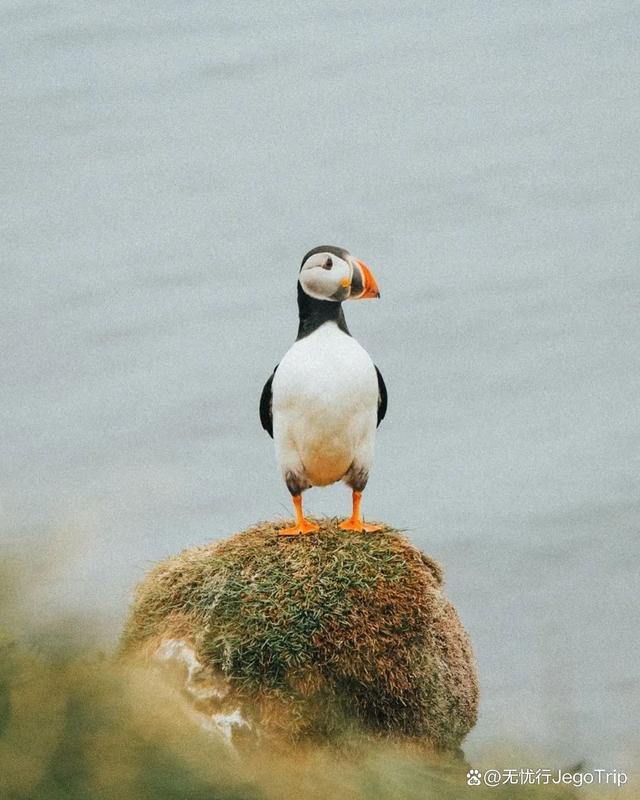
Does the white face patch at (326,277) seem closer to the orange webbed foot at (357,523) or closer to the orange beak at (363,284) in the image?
the orange beak at (363,284)

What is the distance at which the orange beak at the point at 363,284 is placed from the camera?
16.7ft

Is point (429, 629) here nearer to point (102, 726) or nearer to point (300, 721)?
point (300, 721)

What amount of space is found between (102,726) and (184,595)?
178 inches

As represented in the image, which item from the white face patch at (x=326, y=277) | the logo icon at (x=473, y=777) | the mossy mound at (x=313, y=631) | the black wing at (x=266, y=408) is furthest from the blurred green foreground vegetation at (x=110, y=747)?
the black wing at (x=266, y=408)

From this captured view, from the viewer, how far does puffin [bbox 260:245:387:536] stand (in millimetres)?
5008

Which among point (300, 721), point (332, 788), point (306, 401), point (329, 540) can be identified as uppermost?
point (306, 401)

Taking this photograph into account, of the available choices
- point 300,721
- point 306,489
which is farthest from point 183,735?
point 306,489

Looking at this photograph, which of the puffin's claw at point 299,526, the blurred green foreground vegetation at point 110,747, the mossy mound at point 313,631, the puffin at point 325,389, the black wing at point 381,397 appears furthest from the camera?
the black wing at point 381,397

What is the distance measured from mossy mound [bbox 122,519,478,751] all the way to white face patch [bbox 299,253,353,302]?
3.63 feet

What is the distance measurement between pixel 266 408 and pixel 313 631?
116 centimetres

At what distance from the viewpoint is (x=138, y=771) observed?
644 mm

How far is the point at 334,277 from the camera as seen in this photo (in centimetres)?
506

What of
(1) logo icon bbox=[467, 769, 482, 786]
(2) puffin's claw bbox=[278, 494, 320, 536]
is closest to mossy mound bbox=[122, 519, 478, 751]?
(2) puffin's claw bbox=[278, 494, 320, 536]

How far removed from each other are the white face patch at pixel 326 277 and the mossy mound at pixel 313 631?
111 cm
